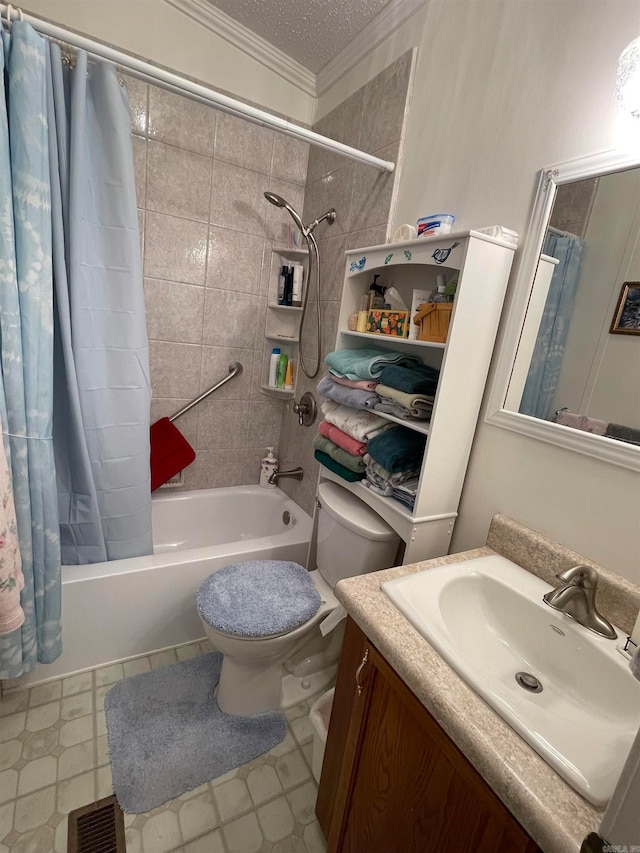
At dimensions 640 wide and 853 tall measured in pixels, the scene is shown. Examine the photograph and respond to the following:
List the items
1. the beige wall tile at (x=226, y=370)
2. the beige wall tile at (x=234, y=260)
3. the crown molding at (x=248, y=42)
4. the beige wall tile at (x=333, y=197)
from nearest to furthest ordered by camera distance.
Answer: the crown molding at (x=248, y=42) < the beige wall tile at (x=333, y=197) < the beige wall tile at (x=234, y=260) < the beige wall tile at (x=226, y=370)

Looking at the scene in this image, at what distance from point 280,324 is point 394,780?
1.97 m

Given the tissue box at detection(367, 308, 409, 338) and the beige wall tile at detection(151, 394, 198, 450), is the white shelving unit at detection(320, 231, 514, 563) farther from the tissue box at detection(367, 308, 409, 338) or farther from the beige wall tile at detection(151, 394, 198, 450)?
the beige wall tile at detection(151, 394, 198, 450)

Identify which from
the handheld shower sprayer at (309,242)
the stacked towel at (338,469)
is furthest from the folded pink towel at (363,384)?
the handheld shower sprayer at (309,242)

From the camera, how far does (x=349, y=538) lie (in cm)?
138

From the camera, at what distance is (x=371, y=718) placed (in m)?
0.83

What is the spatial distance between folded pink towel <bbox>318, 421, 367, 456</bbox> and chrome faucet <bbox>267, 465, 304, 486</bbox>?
708 mm

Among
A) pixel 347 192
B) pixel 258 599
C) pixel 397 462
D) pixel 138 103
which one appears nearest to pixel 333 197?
pixel 347 192

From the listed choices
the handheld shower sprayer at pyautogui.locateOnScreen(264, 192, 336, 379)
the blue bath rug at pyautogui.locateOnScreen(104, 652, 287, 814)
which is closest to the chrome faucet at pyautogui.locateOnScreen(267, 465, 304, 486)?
the handheld shower sprayer at pyautogui.locateOnScreen(264, 192, 336, 379)

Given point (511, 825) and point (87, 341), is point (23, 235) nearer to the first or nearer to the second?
point (87, 341)

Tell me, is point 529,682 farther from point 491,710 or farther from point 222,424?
point 222,424

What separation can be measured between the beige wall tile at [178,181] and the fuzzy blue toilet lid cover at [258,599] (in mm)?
1626

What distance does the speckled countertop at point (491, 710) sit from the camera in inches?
19.5

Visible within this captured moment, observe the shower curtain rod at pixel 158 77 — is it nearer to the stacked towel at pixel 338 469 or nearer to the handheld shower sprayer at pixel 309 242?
the handheld shower sprayer at pixel 309 242

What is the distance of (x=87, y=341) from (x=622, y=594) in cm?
165
